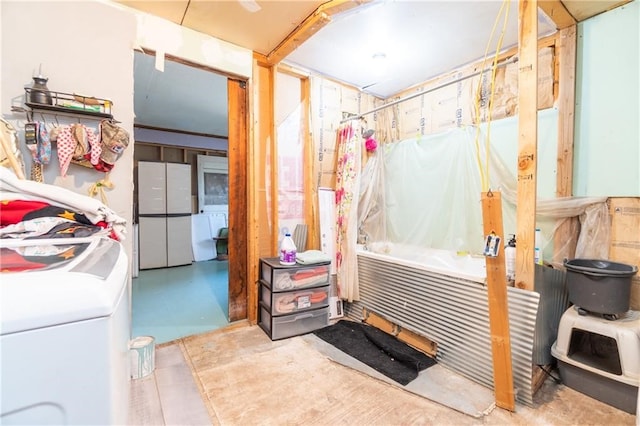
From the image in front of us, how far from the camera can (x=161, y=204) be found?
4699mm

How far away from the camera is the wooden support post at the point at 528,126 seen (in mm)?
1502

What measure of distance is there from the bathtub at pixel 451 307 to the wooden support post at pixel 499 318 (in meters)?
0.13

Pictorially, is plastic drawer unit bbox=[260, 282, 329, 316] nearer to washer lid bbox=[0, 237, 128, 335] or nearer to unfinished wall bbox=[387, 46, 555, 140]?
washer lid bbox=[0, 237, 128, 335]

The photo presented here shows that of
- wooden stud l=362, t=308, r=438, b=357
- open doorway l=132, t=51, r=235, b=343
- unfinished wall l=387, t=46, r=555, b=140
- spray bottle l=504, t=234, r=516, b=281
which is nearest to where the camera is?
spray bottle l=504, t=234, r=516, b=281

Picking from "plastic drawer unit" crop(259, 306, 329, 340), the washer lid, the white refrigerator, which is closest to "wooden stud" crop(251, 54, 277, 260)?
"plastic drawer unit" crop(259, 306, 329, 340)

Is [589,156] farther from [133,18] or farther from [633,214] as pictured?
[133,18]

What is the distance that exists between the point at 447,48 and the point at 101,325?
2.92 meters

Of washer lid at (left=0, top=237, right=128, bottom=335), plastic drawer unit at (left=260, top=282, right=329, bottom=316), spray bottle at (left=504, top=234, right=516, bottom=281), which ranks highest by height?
washer lid at (left=0, top=237, right=128, bottom=335)

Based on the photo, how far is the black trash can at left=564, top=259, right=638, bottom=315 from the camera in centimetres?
157

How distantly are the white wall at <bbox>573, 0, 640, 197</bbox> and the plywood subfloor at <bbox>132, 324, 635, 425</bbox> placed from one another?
138 centimetres

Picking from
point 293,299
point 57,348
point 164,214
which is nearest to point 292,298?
point 293,299

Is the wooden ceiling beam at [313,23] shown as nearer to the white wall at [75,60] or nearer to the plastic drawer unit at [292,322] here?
the white wall at [75,60]

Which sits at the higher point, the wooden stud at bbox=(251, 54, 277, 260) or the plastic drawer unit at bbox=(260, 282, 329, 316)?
the wooden stud at bbox=(251, 54, 277, 260)

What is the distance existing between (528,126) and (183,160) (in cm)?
533
